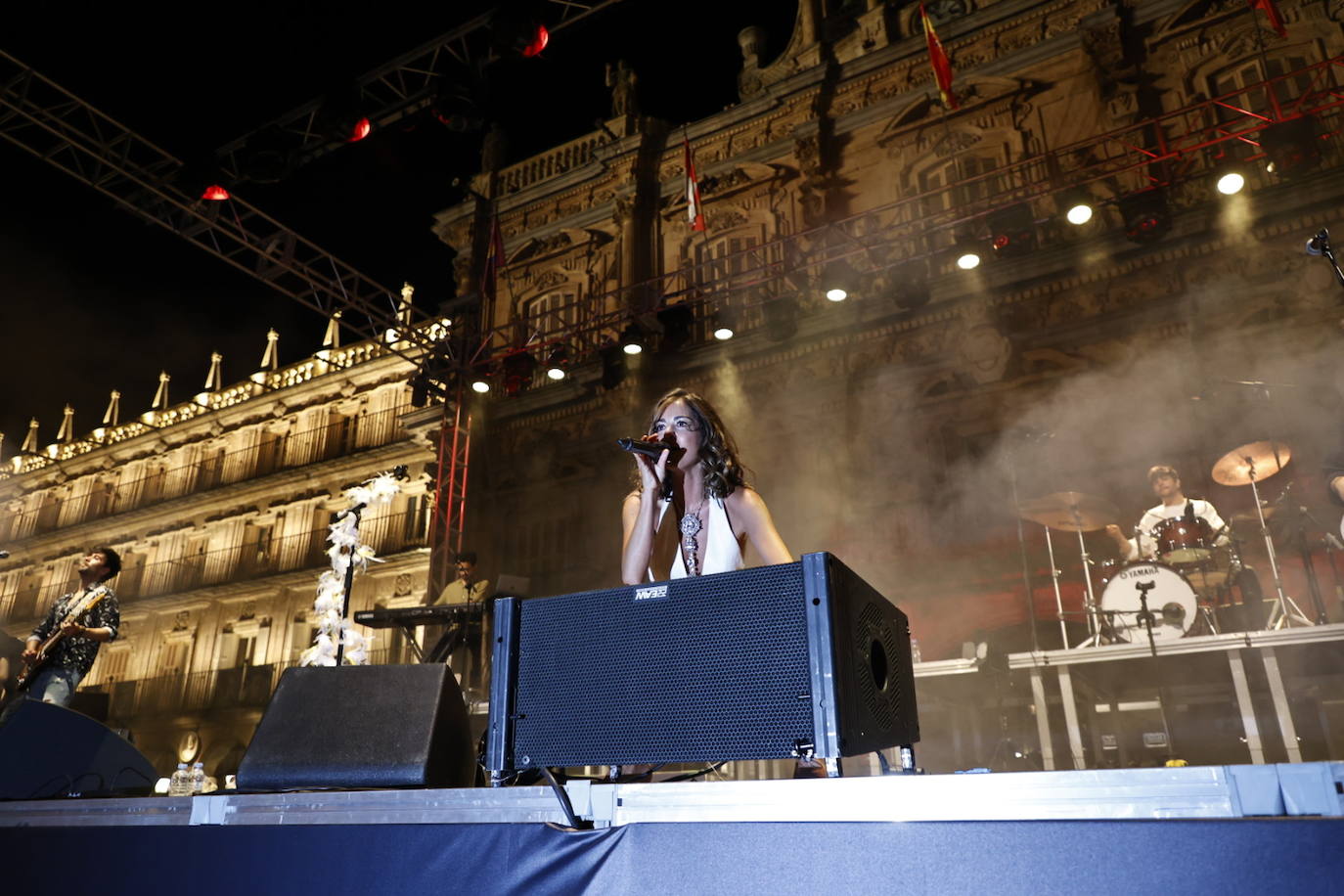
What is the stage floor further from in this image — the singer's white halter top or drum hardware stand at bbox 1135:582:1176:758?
drum hardware stand at bbox 1135:582:1176:758

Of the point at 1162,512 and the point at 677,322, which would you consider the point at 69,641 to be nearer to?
the point at 677,322

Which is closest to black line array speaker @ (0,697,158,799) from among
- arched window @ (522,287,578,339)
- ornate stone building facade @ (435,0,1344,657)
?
ornate stone building facade @ (435,0,1344,657)

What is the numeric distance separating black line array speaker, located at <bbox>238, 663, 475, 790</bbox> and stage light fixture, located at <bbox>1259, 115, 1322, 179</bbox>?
30.4 feet

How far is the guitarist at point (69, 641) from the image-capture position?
5055mm

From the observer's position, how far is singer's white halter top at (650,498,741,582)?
7.78 ft

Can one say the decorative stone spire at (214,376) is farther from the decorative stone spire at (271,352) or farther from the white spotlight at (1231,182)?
the white spotlight at (1231,182)

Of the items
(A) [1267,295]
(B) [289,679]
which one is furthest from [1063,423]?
(B) [289,679]

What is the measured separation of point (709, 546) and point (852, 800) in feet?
3.92

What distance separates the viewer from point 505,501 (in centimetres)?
1332

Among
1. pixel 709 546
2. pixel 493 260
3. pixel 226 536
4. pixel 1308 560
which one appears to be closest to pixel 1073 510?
pixel 1308 560

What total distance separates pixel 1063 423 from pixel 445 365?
8423 millimetres

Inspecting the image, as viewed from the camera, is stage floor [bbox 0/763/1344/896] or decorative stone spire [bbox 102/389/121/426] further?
decorative stone spire [bbox 102/389/121/426]

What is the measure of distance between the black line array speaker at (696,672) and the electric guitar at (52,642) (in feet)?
15.5

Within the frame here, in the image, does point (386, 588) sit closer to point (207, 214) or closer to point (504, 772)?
point (207, 214)
